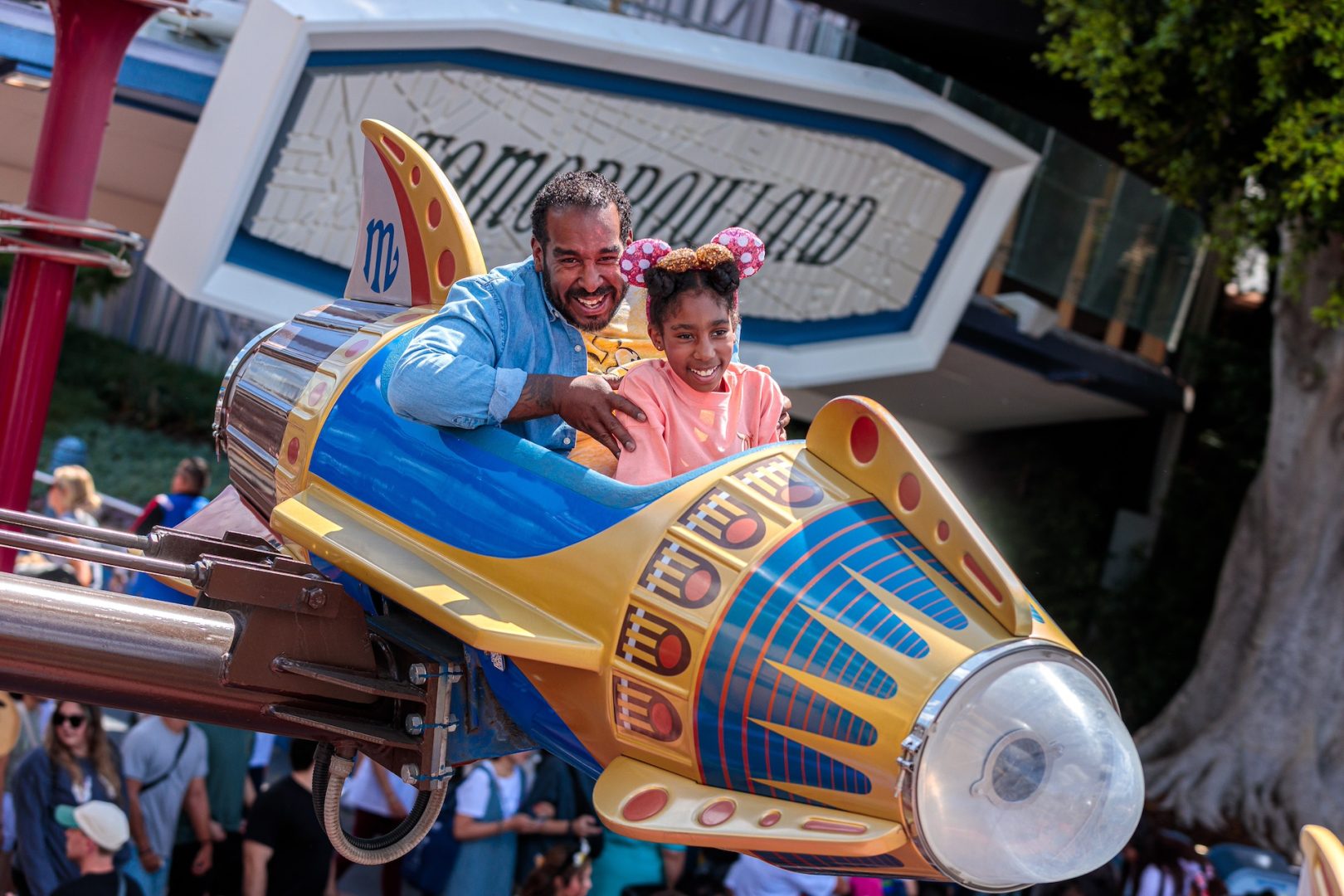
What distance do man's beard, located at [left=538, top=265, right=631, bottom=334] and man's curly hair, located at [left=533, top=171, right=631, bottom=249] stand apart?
88 millimetres

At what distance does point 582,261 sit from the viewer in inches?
127

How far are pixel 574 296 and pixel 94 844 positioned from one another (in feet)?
9.40

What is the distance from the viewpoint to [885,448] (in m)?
2.53

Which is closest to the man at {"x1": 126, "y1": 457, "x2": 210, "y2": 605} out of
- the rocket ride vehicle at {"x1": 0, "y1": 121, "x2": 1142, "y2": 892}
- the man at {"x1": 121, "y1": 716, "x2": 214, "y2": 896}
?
the man at {"x1": 121, "y1": 716, "x2": 214, "y2": 896}

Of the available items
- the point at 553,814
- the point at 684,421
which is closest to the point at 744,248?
the point at 684,421

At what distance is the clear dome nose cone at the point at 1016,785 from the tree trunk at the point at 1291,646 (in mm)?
7757

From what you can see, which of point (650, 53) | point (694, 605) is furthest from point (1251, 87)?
point (694, 605)

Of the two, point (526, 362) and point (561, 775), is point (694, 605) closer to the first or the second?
point (526, 362)

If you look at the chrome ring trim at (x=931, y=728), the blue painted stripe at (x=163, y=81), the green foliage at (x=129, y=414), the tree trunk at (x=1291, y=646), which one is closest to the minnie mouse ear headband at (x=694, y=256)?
the chrome ring trim at (x=931, y=728)

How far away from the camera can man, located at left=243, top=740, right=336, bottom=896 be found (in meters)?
5.34

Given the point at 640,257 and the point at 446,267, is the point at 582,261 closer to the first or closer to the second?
the point at 640,257

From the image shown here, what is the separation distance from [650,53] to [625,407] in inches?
275

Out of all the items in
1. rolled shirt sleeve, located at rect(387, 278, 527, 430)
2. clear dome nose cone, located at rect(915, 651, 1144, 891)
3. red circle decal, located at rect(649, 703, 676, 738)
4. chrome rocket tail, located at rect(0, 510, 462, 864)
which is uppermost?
rolled shirt sleeve, located at rect(387, 278, 527, 430)

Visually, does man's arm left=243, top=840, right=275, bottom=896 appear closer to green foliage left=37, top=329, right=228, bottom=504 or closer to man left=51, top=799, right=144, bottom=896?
man left=51, top=799, right=144, bottom=896
